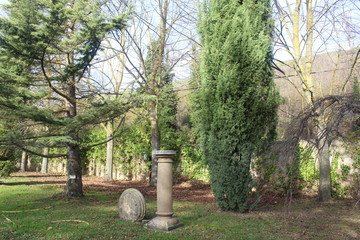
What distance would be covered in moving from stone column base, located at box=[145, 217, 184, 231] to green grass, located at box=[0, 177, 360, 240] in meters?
0.13

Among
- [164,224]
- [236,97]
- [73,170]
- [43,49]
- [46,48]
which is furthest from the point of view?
[73,170]

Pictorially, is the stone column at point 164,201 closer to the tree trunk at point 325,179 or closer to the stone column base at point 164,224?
the stone column base at point 164,224

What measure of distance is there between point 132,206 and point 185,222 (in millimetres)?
1189

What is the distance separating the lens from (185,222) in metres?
6.07

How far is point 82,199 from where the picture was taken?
8539 millimetres

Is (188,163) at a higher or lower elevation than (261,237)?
higher

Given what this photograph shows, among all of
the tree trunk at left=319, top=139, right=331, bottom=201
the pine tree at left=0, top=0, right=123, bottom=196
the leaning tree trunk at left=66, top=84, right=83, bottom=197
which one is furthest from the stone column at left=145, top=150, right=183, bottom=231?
the tree trunk at left=319, top=139, right=331, bottom=201

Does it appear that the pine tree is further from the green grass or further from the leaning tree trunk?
the green grass

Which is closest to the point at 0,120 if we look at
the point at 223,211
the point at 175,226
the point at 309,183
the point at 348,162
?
the point at 175,226

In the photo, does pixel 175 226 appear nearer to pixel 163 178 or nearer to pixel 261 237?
pixel 163 178

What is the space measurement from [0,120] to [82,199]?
127 inches

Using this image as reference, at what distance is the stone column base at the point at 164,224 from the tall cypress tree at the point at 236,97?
5.94ft

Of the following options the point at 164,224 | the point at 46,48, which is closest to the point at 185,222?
the point at 164,224

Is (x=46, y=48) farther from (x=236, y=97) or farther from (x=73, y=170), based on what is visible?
(x=236, y=97)
